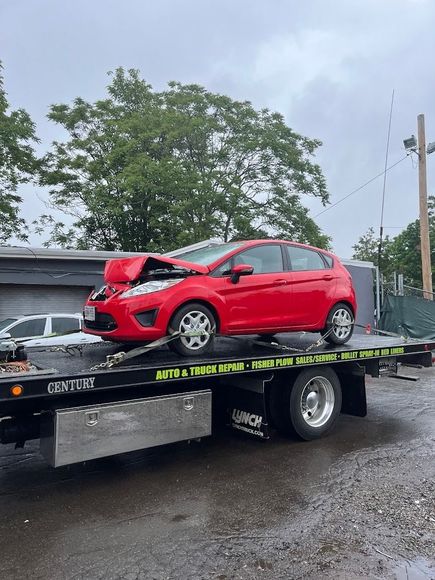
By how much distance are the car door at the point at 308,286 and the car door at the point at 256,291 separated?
7.5 inches

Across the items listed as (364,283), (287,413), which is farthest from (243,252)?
(364,283)

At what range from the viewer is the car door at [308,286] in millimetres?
6422

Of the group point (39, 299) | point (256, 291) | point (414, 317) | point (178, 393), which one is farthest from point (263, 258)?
point (414, 317)

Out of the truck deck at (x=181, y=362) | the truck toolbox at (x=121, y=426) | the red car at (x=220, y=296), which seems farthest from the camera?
the red car at (x=220, y=296)

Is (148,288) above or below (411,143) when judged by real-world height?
below

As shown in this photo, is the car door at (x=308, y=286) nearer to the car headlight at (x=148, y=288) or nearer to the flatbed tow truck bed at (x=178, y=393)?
the flatbed tow truck bed at (x=178, y=393)

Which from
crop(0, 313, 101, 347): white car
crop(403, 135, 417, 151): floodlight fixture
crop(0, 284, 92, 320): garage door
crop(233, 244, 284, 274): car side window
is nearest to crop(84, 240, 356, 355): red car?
crop(233, 244, 284, 274): car side window

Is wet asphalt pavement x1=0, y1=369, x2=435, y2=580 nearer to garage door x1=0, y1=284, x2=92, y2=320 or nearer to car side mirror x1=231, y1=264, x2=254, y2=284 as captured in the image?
car side mirror x1=231, y1=264, x2=254, y2=284

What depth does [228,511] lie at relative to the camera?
4234 millimetres

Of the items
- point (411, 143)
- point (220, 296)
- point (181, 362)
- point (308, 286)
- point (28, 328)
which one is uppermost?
point (411, 143)

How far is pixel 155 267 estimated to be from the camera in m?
5.55

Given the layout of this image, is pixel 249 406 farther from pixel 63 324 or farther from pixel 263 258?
pixel 63 324

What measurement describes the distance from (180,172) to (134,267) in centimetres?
1615

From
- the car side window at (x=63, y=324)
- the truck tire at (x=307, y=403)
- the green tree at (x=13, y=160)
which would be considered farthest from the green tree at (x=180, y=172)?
the truck tire at (x=307, y=403)
